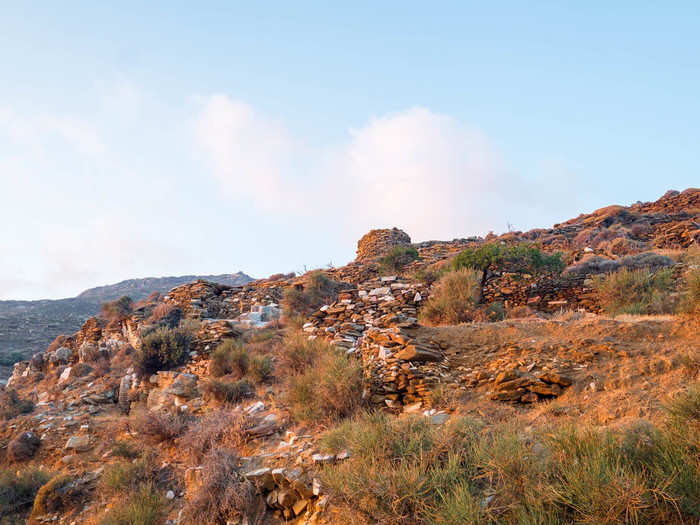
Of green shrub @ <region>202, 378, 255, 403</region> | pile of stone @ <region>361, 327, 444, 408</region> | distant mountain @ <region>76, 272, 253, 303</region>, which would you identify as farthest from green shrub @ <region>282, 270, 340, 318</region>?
distant mountain @ <region>76, 272, 253, 303</region>

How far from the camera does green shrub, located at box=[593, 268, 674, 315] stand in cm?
951

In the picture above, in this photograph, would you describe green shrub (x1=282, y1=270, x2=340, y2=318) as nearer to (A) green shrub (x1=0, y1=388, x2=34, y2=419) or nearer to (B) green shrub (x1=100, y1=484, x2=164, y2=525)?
(A) green shrub (x1=0, y1=388, x2=34, y2=419)

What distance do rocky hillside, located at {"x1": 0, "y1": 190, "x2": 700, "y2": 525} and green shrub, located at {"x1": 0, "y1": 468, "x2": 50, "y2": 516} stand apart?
0.03 m

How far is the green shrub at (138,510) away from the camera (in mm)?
5094

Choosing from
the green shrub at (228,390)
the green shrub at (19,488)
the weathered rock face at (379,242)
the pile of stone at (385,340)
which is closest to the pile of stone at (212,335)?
the pile of stone at (385,340)

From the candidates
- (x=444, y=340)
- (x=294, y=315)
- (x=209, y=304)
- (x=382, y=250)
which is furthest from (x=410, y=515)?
(x=382, y=250)

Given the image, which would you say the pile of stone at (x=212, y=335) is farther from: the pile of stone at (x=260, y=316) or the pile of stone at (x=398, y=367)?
the pile of stone at (x=398, y=367)

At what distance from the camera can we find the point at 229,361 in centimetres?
1008

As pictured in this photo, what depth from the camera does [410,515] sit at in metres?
3.32

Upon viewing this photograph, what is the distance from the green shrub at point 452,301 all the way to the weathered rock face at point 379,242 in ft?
38.8

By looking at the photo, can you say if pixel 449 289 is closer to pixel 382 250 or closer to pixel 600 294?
pixel 600 294

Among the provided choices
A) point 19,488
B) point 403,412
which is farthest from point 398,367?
point 19,488

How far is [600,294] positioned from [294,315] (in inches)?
384

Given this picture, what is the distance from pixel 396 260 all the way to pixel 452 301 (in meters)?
9.01
